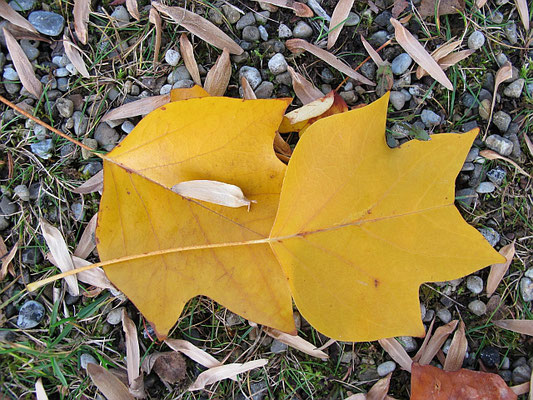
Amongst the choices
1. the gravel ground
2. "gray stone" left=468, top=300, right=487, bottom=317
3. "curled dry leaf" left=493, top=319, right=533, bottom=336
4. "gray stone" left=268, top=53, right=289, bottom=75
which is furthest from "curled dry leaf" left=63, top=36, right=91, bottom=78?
"curled dry leaf" left=493, top=319, right=533, bottom=336

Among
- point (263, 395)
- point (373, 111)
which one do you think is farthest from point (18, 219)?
point (373, 111)

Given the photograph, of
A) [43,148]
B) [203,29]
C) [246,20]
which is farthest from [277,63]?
[43,148]

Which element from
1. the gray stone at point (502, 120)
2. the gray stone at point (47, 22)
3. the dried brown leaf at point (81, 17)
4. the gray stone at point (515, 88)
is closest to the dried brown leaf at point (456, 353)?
the gray stone at point (502, 120)

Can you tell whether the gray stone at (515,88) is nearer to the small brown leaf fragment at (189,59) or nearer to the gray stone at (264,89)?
the gray stone at (264,89)

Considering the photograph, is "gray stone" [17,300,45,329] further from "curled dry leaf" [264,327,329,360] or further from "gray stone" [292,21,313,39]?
"gray stone" [292,21,313,39]

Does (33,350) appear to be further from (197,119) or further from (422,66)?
(422,66)
